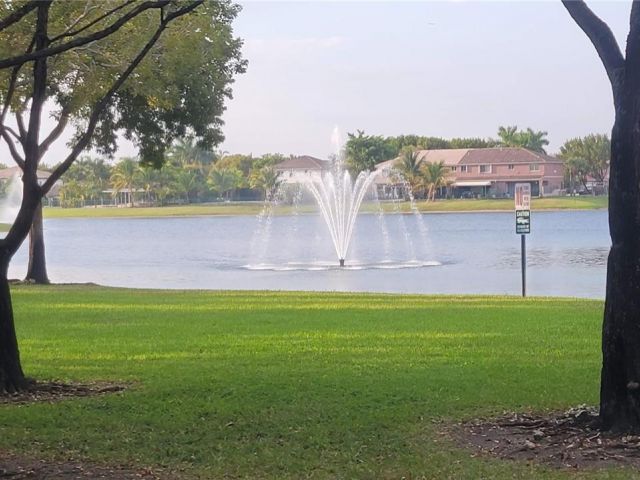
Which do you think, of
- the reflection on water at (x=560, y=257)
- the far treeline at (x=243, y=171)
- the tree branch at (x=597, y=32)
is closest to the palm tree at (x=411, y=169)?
the far treeline at (x=243, y=171)

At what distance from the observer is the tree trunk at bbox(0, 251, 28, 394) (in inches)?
339

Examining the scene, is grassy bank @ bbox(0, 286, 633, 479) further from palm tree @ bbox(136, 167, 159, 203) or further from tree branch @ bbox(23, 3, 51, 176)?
palm tree @ bbox(136, 167, 159, 203)

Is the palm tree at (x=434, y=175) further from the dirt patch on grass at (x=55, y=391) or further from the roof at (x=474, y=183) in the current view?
the dirt patch on grass at (x=55, y=391)

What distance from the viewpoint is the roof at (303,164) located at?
104000 millimetres

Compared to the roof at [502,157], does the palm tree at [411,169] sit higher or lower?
lower

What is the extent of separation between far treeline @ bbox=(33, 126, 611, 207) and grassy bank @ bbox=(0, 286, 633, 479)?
72.0 m

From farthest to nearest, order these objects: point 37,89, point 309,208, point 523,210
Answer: point 309,208 → point 523,210 → point 37,89

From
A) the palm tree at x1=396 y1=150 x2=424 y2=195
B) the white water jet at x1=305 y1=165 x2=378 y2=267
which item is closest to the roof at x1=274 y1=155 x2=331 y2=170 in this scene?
the palm tree at x1=396 y1=150 x2=424 y2=195

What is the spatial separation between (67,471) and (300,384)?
2923mm

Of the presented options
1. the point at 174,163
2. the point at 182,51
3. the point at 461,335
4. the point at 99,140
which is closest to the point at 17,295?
the point at 99,140

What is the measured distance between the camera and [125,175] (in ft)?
337

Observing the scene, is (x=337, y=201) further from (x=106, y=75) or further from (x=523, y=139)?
(x=523, y=139)

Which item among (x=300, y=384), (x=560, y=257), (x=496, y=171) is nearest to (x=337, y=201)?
(x=560, y=257)

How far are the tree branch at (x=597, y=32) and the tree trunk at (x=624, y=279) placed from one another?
229 millimetres
